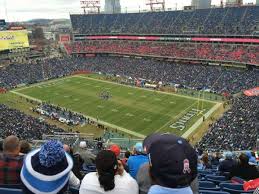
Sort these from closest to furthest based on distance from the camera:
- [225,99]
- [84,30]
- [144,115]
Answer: [144,115]
[225,99]
[84,30]

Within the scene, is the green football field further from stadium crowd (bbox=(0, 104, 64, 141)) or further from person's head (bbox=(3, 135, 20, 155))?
person's head (bbox=(3, 135, 20, 155))

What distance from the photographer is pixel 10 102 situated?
4516 centimetres

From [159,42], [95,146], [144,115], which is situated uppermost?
[159,42]

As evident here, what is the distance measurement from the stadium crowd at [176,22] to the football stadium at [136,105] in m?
0.32

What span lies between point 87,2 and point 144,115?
65035 mm

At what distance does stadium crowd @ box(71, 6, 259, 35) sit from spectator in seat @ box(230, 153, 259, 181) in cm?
5587

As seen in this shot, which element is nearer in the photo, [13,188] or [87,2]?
[13,188]

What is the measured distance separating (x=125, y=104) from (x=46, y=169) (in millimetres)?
39596

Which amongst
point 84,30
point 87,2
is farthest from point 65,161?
point 87,2

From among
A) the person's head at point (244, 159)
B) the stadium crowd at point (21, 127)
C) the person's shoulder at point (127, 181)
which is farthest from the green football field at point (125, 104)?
the person's shoulder at point (127, 181)

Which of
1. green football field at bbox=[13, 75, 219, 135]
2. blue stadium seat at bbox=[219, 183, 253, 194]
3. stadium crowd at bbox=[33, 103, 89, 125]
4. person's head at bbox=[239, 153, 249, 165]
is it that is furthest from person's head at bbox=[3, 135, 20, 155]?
stadium crowd at bbox=[33, 103, 89, 125]

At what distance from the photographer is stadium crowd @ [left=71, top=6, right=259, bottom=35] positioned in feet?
207

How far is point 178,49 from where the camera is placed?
221 ft

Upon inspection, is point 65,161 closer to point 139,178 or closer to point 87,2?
point 139,178
